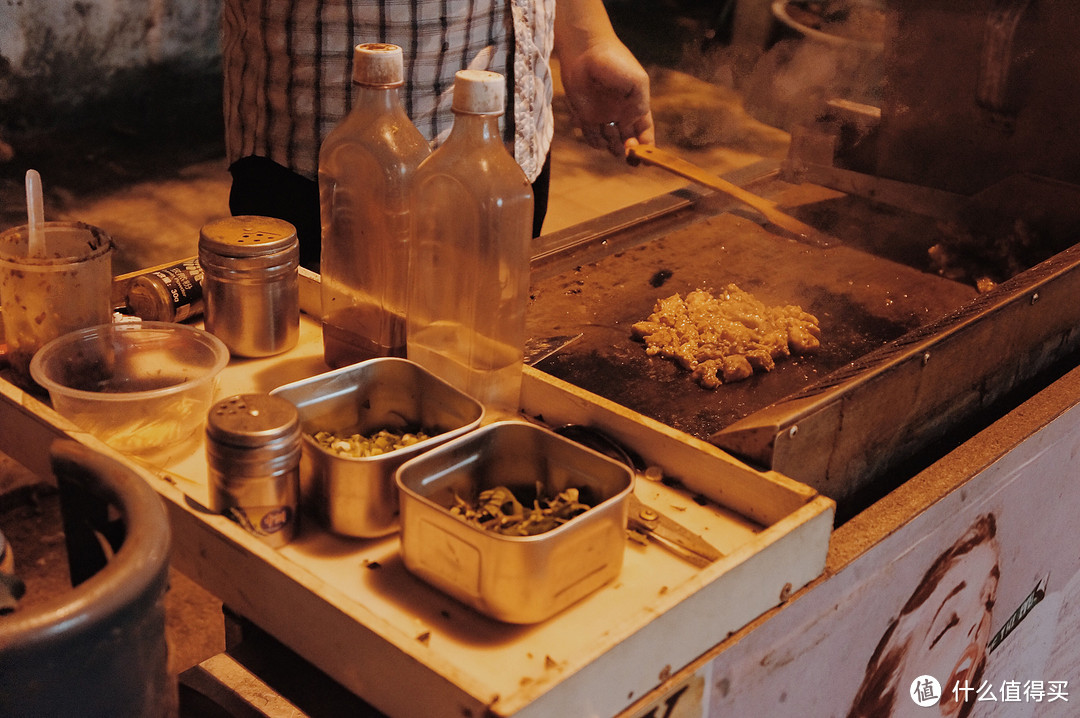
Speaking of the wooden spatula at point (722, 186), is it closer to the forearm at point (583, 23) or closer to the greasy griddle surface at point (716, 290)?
the greasy griddle surface at point (716, 290)

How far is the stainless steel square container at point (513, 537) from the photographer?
3.31 feet

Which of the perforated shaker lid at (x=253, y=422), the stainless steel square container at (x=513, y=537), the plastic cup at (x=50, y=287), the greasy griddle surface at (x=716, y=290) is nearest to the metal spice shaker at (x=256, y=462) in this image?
the perforated shaker lid at (x=253, y=422)

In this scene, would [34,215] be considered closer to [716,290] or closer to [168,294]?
[168,294]

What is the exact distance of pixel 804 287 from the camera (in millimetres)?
2227

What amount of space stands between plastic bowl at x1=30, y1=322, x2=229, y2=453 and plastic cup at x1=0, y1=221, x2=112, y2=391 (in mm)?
37

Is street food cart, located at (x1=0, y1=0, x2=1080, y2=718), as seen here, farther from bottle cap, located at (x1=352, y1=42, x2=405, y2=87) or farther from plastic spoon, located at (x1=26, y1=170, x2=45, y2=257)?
bottle cap, located at (x1=352, y1=42, x2=405, y2=87)

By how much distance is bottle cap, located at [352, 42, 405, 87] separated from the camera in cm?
132

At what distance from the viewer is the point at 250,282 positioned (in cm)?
148

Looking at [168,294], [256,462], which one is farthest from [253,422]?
[168,294]

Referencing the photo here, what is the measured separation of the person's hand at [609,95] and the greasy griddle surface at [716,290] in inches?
10.5
